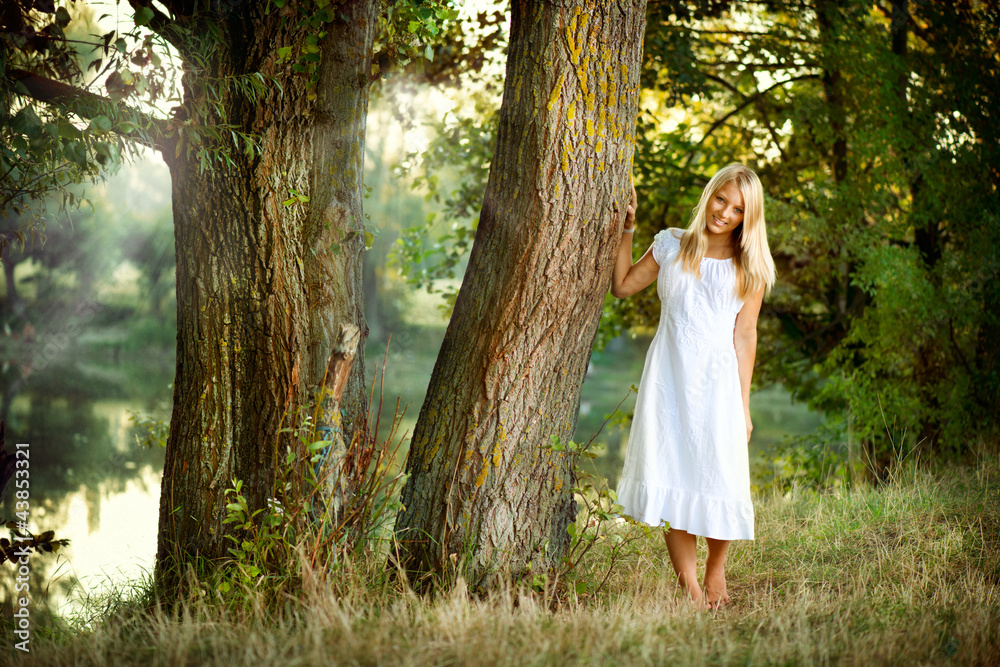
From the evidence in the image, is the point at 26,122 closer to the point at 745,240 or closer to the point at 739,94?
the point at 745,240

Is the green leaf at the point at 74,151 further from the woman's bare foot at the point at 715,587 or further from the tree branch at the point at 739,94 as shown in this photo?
the tree branch at the point at 739,94

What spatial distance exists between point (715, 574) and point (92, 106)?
297cm

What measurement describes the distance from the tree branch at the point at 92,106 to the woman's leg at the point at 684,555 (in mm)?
2527

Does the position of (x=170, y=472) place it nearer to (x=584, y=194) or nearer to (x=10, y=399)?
(x=584, y=194)

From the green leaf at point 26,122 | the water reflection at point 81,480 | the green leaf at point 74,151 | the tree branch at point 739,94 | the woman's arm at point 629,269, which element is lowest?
the water reflection at point 81,480

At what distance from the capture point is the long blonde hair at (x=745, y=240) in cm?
292

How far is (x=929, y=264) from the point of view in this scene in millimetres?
5508

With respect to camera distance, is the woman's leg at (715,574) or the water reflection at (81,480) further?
the water reflection at (81,480)

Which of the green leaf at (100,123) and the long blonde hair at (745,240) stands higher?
the green leaf at (100,123)

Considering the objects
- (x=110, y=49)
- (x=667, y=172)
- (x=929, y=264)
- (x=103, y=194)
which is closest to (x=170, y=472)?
(x=110, y=49)

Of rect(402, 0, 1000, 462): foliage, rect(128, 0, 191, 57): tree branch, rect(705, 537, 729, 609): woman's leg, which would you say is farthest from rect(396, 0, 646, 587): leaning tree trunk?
rect(402, 0, 1000, 462): foliage

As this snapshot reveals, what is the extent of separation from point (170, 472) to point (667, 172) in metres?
4.68

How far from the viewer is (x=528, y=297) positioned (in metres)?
2.76

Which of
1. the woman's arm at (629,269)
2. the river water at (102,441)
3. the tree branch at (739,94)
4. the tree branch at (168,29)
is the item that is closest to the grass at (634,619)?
the river water at (102,441)
